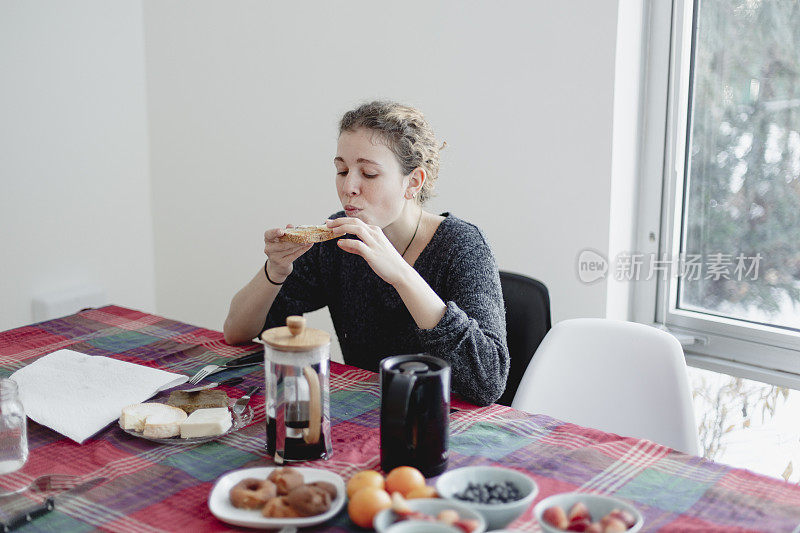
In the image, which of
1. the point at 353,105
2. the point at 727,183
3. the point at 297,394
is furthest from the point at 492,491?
the point at 353,105

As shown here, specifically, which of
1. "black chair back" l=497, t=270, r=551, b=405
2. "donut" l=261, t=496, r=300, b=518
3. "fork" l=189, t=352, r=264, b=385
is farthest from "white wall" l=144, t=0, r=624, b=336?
"donut" l=261, t=496, r=300, b=518

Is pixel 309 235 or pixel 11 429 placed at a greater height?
pixel 309 235

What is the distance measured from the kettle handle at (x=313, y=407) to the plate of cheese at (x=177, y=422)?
0.18 metres

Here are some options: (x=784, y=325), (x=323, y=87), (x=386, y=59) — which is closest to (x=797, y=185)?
(x=784, y=325)

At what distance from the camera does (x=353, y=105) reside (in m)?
2.68

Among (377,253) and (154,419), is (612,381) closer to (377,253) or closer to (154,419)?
(377,253)

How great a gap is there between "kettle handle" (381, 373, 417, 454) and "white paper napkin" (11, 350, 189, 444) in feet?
1.70

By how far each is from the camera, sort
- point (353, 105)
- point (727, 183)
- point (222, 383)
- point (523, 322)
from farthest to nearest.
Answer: point (353, 105)
point (727, 183)
point (523, 322)
point (222, 383)

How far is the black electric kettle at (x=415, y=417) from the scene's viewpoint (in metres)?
1.04

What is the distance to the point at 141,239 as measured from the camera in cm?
334

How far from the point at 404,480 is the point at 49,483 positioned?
0.51 m

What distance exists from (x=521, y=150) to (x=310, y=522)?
1579mm

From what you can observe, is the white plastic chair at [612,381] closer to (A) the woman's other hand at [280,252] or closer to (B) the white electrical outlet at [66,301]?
(A) the woman's other hand at [280,252]

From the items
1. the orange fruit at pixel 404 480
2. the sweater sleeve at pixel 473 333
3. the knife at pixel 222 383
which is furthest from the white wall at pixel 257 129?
the orange fruit at pixel 404 480
